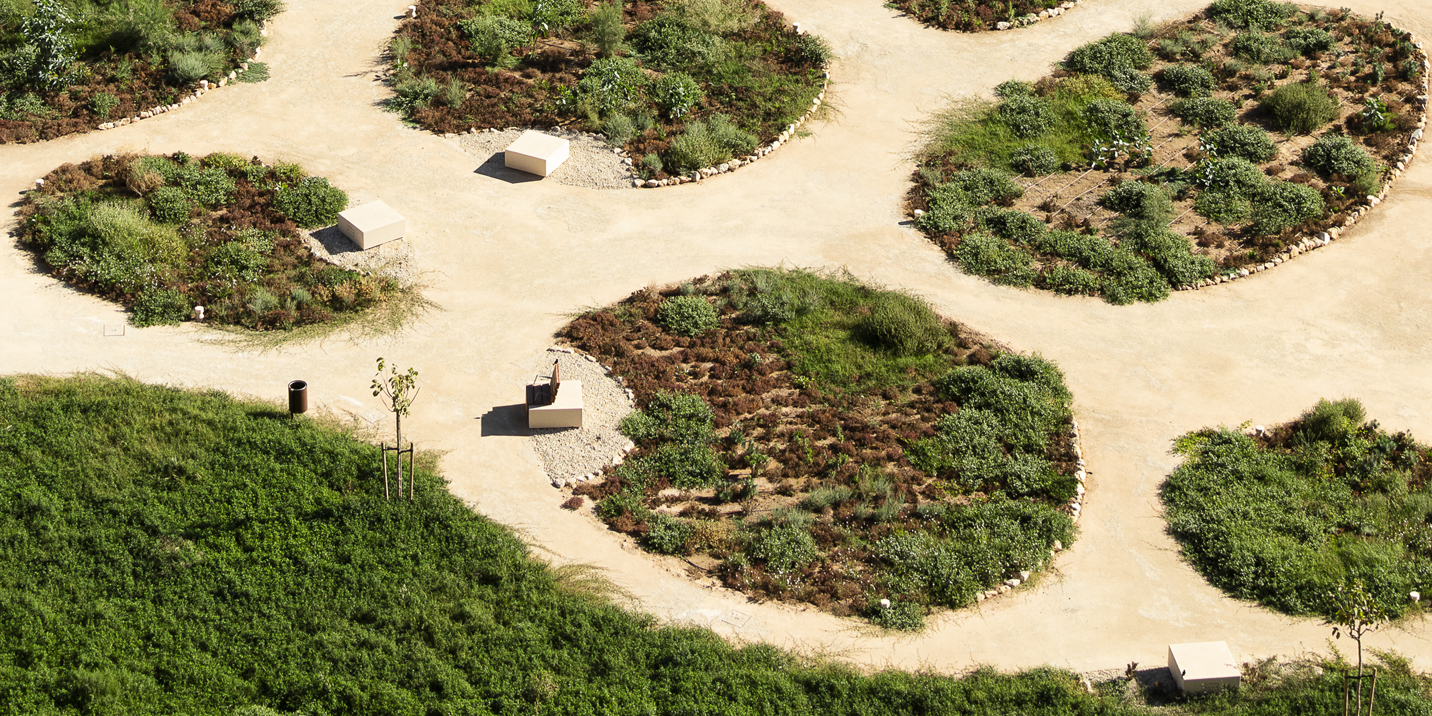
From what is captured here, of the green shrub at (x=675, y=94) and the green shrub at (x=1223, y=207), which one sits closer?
the green shrub at (x=1223, y=207)

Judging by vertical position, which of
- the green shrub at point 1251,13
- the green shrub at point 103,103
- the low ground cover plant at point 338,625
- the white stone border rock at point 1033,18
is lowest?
the low ground cover plant at point 338,625

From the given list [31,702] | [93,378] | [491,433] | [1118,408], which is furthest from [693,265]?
[31,702]

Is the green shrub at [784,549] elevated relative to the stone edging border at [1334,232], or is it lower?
lower

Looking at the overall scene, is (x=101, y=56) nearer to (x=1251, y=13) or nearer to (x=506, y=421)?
(x=506, y=421)

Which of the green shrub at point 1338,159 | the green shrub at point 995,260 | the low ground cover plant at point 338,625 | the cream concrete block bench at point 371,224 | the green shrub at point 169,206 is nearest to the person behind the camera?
the low ground cover plant at point 338,625

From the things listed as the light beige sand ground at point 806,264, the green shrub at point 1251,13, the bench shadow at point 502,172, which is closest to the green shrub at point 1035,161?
the light beige sand ground at point 806,264

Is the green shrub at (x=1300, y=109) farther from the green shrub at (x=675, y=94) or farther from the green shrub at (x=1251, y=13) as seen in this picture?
the green shrub at (x=675, y=94)
